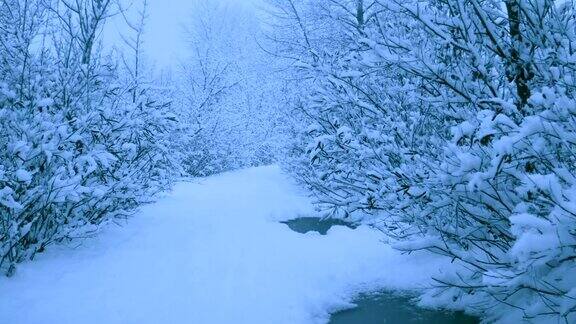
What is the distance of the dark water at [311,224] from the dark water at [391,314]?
10.8 ft

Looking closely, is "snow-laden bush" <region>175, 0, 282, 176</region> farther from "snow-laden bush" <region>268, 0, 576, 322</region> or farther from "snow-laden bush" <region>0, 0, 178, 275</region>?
"snow-laden bush" <region>268, 0, 576, 322</region>

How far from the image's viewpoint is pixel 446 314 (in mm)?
4027

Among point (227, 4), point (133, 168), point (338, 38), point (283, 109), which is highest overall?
point (227, 4)

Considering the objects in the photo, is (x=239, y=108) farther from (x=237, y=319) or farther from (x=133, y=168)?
(x=237, y=319)

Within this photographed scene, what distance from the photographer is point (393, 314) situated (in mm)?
4137

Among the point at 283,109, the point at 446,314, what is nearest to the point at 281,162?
the point at 283,109

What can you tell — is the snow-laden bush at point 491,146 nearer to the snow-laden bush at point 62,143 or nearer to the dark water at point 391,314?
the dark water at point 391,314

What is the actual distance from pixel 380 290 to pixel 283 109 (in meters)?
8.99

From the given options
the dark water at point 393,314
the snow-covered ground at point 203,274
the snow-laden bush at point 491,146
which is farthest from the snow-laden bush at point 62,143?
the dark water at point 393,314

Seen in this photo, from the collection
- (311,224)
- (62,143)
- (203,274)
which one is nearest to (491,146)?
(203,274)

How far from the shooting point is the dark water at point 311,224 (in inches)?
312

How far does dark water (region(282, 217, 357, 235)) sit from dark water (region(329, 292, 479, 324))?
3336 mm

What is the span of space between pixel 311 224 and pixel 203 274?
3723 mm

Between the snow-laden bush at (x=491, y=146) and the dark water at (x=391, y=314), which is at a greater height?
the snow-laden bush at (x=491, y=146)
